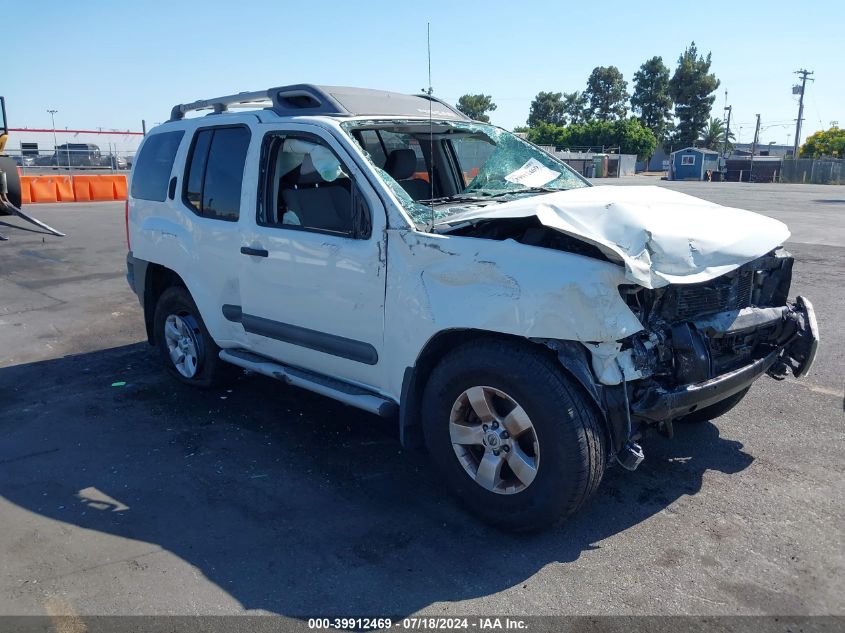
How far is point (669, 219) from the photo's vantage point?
363 cm

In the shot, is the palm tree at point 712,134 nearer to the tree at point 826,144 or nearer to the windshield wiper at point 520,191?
the tree at point 826,144

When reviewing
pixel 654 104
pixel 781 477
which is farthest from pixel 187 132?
pixel 654 104

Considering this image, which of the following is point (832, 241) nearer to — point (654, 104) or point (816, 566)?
point (816, 566)

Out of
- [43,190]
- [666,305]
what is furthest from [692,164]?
[666,305]

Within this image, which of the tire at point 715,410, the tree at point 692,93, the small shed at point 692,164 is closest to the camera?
the tire at point 715,410

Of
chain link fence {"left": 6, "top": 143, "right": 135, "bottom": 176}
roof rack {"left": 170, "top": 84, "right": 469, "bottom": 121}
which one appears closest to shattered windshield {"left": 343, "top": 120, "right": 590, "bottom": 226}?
roof rack {"left": 170, "top": 84, "right": 469, "bottom": 121}

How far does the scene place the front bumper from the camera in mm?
3309

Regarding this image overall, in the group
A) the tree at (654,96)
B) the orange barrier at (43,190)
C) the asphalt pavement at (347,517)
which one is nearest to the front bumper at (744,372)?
the asphalt pavement at (347,517)

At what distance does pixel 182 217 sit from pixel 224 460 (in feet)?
6.39

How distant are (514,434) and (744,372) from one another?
1.27 m

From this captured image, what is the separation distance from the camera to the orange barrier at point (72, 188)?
73.8 feet

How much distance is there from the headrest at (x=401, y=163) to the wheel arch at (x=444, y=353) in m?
1.62

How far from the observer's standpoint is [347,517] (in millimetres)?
3730

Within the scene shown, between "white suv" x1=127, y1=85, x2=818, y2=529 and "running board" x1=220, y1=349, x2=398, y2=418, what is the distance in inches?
0.7
